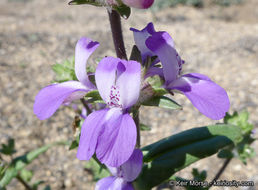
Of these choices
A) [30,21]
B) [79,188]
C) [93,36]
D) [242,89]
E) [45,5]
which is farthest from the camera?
[45,5]

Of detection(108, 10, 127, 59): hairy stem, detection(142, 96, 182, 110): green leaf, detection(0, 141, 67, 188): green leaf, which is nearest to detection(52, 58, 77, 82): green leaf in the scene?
detection(108, 10, 127, 59): hairy stem

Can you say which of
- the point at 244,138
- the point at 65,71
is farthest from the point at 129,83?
the point at 244,138

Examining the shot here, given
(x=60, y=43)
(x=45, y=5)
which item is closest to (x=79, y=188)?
(x=60, y=43)

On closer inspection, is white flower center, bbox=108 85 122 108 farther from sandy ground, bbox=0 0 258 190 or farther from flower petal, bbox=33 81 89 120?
sandy ground, bbox=0 0 258 190

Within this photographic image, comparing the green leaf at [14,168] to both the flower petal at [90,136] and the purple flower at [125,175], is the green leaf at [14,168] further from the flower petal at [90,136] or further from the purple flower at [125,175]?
the flower petal at [90,136]

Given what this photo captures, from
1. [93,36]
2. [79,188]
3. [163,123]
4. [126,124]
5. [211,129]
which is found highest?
[126,124]

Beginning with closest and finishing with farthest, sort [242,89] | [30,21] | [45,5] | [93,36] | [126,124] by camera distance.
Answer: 1. [126,124]
2. [242,89]
3. [93,36]
4. [30,21]
5. [45,5]

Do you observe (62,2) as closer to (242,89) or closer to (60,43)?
(60,43)
